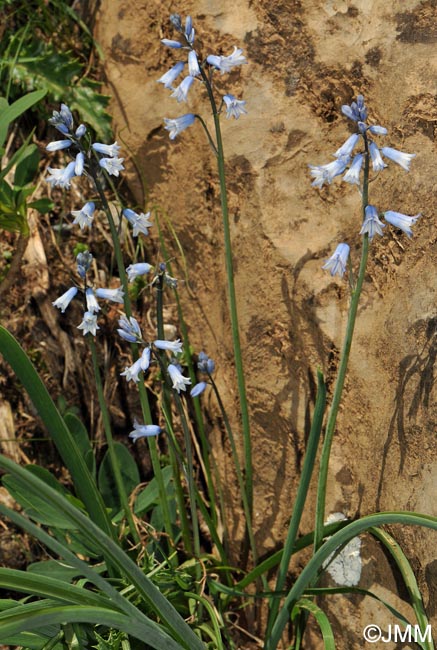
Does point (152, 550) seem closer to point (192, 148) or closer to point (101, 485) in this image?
point (101, 485)

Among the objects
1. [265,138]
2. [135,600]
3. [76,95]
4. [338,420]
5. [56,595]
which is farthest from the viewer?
[76,95]

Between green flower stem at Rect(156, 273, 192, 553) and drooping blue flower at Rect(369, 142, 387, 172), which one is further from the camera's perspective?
green flower stem at Rect(156, 273, 192, 553)

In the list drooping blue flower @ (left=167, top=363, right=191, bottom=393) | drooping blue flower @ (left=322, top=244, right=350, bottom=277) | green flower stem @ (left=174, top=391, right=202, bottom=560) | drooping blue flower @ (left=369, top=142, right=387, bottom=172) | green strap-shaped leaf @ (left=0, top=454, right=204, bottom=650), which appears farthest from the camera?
green flower stem @ (left=174, top=391, right=202, bottom=560)

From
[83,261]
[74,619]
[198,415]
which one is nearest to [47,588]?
[74,619]

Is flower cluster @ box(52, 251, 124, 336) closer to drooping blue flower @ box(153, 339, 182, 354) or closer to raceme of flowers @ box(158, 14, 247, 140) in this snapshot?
drooping blue flower @ box(153, 339, 182, 354)

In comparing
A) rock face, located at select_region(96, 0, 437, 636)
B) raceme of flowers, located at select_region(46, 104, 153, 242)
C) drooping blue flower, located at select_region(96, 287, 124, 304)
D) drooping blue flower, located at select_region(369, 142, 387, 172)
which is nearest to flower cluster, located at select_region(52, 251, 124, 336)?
drooping blue flower, located at select_region(96, 287, 124, 304)

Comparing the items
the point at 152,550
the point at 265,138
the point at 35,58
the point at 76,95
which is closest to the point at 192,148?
the point at 265,138
